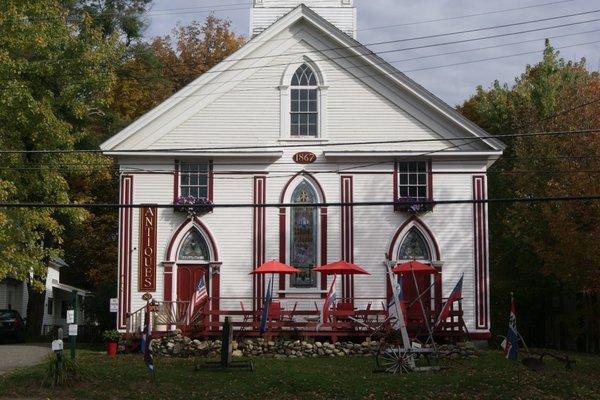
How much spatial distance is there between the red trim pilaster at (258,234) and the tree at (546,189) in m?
8.81

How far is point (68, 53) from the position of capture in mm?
34625

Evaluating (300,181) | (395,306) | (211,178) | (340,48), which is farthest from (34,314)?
(395,306)


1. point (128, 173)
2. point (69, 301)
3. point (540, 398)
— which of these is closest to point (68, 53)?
point (128, 173)

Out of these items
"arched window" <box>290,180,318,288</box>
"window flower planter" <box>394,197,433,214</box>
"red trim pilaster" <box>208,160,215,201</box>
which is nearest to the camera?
"window flower planter" <box>394,197,433,214</box>

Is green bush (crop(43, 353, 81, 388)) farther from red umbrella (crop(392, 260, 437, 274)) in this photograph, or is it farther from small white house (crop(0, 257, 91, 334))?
small white house (crop(0, 257, 91, 334))

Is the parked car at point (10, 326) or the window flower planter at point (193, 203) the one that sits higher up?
the window flower planter at point (193, 203)

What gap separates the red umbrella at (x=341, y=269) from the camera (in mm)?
27750

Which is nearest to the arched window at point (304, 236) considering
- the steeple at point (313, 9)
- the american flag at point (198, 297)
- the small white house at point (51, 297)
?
the american flag at point (198, 297)

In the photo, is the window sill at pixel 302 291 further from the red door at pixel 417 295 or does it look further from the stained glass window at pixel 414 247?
the stained glass window at pixel 414 247

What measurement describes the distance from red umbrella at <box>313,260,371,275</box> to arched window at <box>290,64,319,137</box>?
483 cm

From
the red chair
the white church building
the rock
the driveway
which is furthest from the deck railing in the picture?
the driveway

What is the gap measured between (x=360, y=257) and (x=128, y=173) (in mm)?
7959

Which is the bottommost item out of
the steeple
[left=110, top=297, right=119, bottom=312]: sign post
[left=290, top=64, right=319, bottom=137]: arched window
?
[left=110, top=297, right=119, bottom=312]: sign post

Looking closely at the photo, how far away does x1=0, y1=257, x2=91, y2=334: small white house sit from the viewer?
48469 mm
